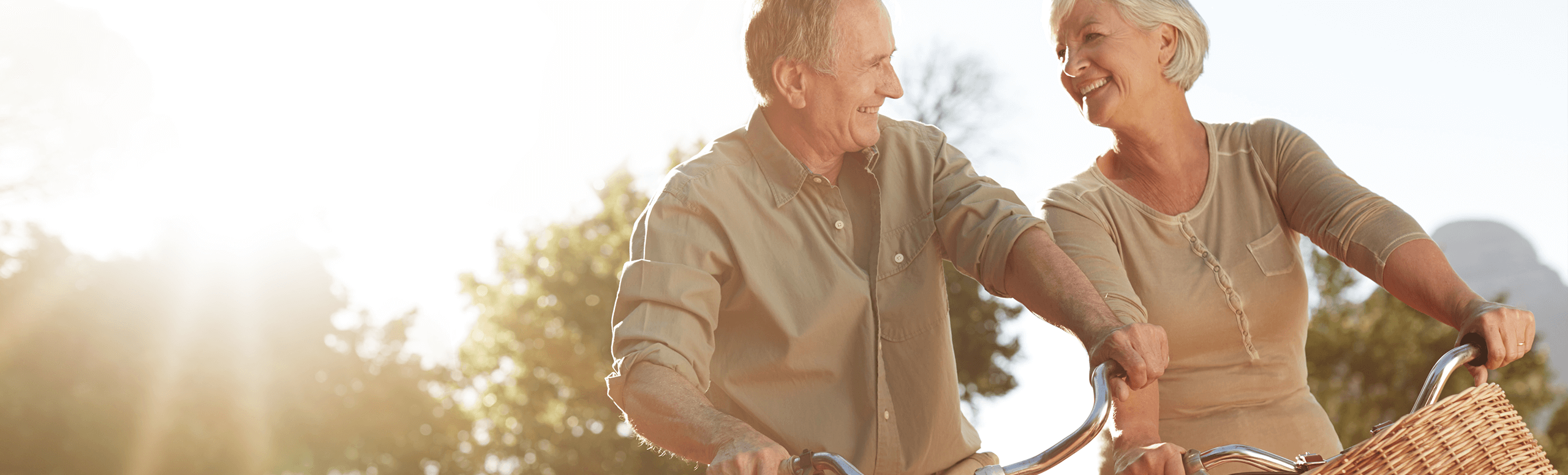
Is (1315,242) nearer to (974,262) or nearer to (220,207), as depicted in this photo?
(974,262)

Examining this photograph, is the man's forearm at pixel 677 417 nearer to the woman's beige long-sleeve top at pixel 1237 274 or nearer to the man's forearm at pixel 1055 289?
the man's forearm at pixel 1055 289

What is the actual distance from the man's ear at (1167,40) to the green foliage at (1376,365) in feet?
48.0

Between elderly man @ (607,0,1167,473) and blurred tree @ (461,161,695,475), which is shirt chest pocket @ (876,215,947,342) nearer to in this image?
elderly man @ (607,0,1167,473)

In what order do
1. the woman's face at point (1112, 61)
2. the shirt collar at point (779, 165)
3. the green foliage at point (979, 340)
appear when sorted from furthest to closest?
the green foliage at point (979, 340) < the woman's face at point (1112, 61) < the shirt collar at point (779, 165)

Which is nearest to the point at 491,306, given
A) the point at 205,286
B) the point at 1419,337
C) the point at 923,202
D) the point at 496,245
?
the point at 496,245

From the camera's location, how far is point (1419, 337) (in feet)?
54.7

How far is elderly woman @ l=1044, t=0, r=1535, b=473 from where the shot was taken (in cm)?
278

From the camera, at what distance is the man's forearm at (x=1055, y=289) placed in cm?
213

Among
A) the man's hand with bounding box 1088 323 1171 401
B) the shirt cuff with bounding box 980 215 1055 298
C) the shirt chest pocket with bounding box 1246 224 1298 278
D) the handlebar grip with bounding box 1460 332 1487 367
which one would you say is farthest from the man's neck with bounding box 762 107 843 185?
the handlebar grip with bounding box 1460 332 1487 367

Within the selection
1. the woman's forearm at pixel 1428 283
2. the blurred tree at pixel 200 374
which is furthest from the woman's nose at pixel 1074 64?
the blurred tree at pixel 200 374

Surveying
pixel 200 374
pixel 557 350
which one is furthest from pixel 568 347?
pixel 200 374

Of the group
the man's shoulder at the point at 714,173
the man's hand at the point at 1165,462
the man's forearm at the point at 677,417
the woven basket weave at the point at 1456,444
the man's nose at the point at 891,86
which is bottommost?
the man's forearm at the point at 677,417

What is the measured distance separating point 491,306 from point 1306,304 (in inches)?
925

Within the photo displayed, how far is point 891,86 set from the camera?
2.72 meters
